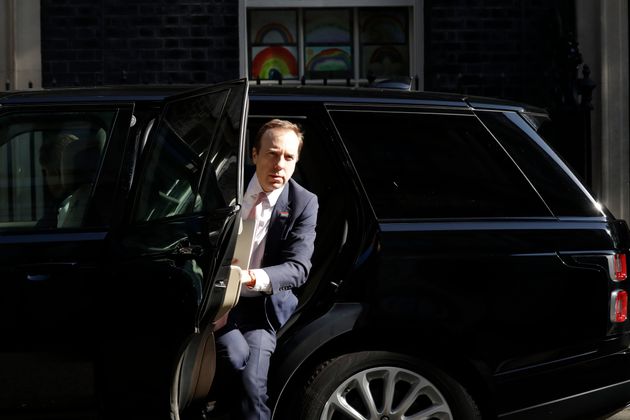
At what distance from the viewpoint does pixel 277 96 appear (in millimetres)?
4367

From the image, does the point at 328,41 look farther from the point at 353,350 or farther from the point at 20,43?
the point at 353,350

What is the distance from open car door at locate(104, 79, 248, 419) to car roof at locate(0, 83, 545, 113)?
1.22 ft

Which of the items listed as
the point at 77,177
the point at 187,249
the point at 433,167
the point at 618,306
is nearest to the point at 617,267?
the point at 618,306

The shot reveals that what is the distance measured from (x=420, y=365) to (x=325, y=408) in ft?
1.28

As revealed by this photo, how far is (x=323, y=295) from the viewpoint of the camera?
421 centimetres

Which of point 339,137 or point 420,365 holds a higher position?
point 339,137

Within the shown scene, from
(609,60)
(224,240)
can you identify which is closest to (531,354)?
(224,240)

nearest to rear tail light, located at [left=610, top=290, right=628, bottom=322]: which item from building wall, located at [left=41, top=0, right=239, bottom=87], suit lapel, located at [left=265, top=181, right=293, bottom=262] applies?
suit lapel, located at [left=265, top=181, right=293, bottom=262]

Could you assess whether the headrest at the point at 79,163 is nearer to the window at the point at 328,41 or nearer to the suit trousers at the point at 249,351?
the suit trousers at the point at 249,351

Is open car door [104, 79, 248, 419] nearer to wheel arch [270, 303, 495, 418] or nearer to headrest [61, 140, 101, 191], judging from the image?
headrest [61, 140, 101, 191]

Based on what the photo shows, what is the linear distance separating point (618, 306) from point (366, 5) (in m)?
7.04

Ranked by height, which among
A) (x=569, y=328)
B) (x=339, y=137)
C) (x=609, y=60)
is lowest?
(x=569, y=328)

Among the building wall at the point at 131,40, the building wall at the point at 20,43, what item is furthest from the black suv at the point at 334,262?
the building wall at the point at 20,43

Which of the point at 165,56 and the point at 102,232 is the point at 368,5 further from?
the point at 102,232
